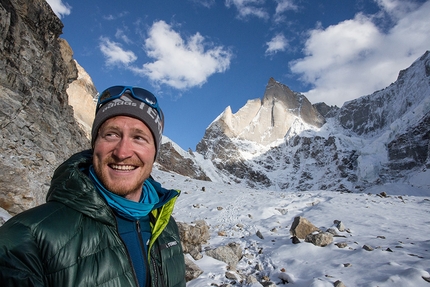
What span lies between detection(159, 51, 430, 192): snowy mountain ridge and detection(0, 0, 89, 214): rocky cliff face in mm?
74326

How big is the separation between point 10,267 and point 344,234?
9.72 metres

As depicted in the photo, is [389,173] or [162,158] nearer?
[162,158]

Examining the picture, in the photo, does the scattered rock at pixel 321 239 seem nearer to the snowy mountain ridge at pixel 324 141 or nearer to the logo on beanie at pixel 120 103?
the logo on beanie at pixel 120 103

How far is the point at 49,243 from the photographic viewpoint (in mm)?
1366

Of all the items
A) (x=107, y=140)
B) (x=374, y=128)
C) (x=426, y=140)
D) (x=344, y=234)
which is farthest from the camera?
(x=374, y=128)

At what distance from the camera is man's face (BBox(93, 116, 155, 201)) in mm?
1877

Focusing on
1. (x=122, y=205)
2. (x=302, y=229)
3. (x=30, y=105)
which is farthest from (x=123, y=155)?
(x=30, y=105)

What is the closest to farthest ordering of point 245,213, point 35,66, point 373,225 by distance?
point 373,225, point 245,213, point 35,66

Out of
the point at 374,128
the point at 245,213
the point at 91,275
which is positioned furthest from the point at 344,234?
the point at 374,128

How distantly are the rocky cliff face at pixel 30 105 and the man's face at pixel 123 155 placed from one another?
693cm

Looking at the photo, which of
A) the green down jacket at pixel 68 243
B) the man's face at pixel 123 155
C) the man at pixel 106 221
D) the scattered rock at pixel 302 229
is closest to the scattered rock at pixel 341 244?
the scattered rock at pixel 302 229

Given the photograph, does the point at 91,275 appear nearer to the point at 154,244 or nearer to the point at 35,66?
the point at 154,244

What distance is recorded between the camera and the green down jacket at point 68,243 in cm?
125

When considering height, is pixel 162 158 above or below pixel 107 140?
above
